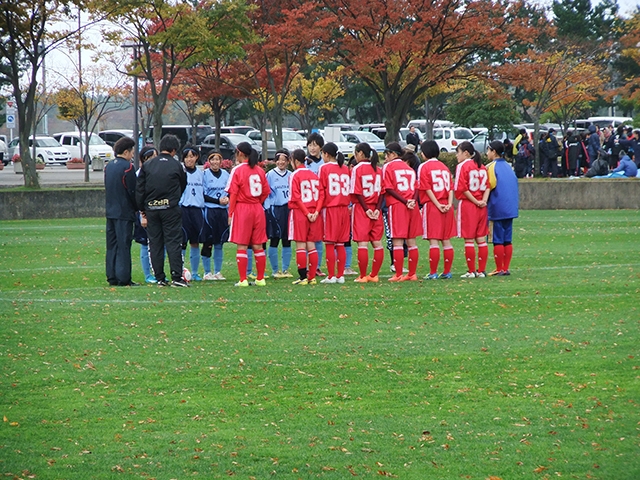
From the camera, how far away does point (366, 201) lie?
13.8 metres

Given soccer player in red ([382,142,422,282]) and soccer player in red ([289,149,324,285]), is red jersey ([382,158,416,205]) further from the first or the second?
soccer player in red ([289,149,324,285])

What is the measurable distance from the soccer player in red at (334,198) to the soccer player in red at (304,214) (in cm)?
13

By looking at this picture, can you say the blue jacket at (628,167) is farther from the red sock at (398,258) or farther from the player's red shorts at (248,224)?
the player's red shorts at (248,224)

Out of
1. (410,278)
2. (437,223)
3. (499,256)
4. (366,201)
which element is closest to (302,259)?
(366,201)

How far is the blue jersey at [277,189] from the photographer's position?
49.5 ft

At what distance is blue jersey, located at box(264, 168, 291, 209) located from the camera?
15078 millimetres

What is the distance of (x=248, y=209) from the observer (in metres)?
13.5

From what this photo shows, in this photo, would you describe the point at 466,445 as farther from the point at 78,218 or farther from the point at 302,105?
the point at 302,105

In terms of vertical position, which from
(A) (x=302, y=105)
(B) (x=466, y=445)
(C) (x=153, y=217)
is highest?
(A) (x=302, y=105)

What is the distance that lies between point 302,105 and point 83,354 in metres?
53.3

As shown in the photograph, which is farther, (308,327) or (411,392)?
(308,327)

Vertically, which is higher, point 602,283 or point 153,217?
point 153,217

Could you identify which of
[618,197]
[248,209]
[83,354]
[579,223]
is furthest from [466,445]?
[618,197]

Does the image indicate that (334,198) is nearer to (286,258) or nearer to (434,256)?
(434,256)
